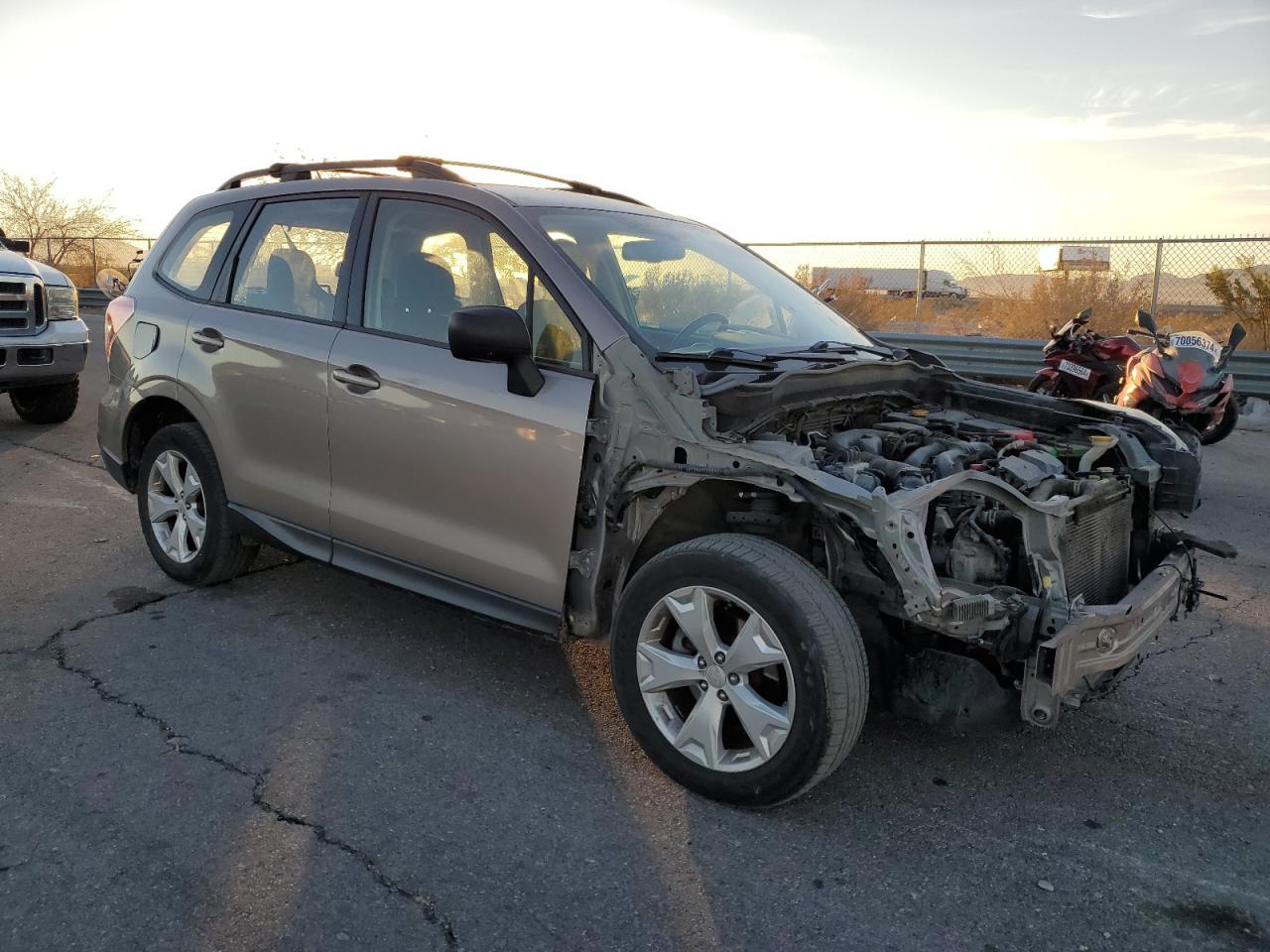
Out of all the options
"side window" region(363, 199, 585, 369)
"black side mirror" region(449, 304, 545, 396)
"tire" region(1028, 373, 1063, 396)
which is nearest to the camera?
"black side mirror" region(449, 304, 545, 396)

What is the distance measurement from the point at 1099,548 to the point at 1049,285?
12.5 metres

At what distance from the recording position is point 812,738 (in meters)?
2.84

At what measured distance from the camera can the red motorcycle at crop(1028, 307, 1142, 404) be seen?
30.3 ft

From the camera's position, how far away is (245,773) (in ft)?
10.6

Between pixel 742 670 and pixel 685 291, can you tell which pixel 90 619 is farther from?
pixel 742 670

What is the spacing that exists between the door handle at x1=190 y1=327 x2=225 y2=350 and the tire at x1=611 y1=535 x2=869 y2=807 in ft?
7.80

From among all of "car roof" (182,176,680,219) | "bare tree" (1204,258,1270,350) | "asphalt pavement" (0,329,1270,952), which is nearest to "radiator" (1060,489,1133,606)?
"asphalt pavement" (0,329,1270,952)

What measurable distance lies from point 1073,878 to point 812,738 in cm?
80

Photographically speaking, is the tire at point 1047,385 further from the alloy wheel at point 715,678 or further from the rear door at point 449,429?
the alloy wheel at point 715,678

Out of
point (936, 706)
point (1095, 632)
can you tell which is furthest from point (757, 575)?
point (1095, 632)

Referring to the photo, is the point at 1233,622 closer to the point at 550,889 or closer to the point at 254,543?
the point at 550,889

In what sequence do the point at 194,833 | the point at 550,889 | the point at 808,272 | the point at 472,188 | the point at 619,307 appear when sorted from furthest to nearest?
the point at 808,272 < the point at 472,188 < the point at 619,307 < the point at 194,833 < the point at 550,889

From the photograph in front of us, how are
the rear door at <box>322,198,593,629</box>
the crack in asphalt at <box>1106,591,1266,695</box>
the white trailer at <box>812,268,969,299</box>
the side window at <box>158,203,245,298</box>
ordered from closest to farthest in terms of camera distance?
1. the rear door at <box>322,198,593,629</box>
2. the crack in asphalt at <box>1106,591,1266,695</box>
3. the side window at <box>158,203,245,298</box>
4. the white trailer at <box>812,268,969,299</box>

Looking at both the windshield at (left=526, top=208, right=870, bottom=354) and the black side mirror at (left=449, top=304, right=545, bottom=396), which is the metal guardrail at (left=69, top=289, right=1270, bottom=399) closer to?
the windshield at (left=526, top=208, right=870, bottom=354)
